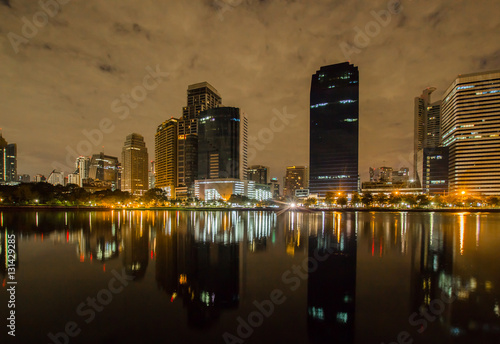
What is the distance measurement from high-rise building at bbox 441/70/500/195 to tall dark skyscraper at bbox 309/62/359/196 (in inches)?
2218

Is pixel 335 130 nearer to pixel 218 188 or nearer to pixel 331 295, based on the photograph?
pixel 218 188

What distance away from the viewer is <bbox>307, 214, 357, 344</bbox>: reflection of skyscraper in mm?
8414

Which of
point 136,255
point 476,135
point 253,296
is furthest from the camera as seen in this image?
point 476,135

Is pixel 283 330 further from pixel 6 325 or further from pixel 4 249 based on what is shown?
pixel 4 249

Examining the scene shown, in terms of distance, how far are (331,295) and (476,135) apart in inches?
7265

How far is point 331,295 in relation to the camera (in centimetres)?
1141

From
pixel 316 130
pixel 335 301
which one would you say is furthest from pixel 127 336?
pixel 316 130

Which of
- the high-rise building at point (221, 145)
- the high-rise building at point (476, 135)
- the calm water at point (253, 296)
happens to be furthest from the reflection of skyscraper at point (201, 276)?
the high-rise building at point (476, 135)

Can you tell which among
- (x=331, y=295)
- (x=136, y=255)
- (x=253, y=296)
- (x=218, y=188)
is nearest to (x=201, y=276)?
(x=253, y=296)

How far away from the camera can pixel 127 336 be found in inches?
320

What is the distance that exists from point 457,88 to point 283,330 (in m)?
196

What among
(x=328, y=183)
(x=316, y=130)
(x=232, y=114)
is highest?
(x=232, y=114)

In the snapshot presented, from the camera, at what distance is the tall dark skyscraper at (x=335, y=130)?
547 ft

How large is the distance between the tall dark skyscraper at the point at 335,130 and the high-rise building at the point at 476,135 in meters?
56.3
